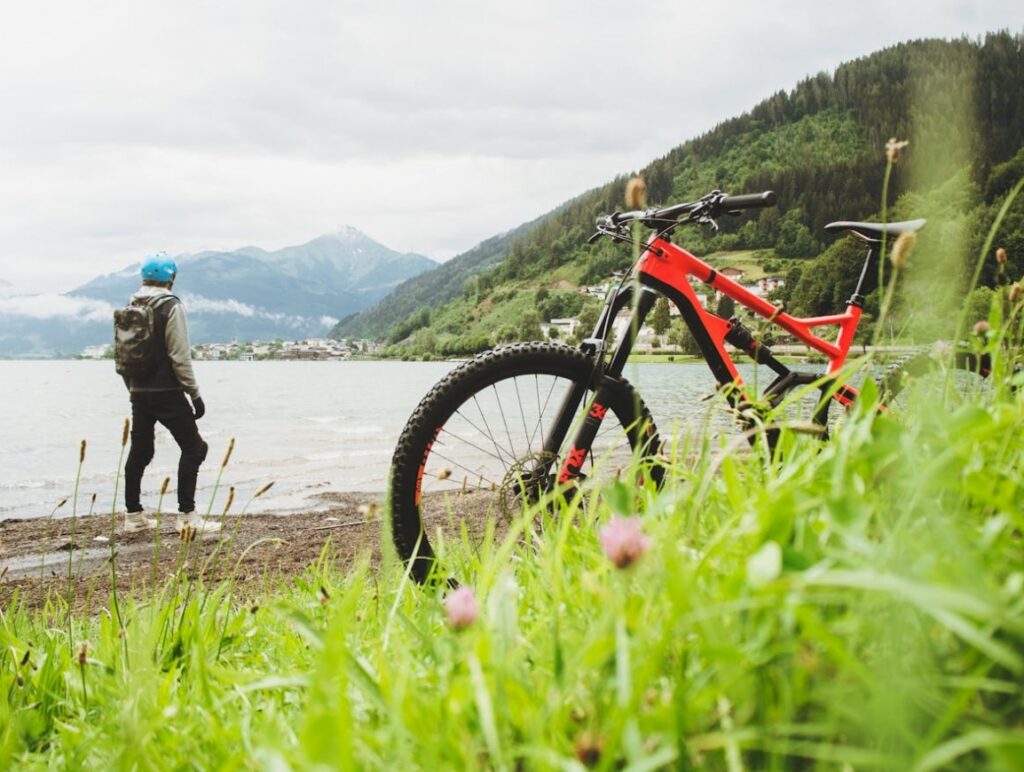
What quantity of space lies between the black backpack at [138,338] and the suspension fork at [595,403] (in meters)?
6.27

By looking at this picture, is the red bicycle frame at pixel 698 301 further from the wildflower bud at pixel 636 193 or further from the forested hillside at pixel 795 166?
the forested hillside at pixel 795 166

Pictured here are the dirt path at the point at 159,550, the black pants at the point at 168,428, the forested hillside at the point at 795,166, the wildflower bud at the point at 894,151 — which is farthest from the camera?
the forested hillside at the point at 795,166

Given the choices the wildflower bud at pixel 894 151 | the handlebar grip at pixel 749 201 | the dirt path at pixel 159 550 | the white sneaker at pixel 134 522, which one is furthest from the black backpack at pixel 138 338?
the wildflower bud at pixel 894 151

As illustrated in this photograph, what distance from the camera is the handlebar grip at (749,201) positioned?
3.09 metres

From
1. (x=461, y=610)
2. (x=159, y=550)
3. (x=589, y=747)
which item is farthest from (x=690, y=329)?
(x=159, y=550)

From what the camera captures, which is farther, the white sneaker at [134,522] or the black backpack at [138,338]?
the white sneaker at [134,522]

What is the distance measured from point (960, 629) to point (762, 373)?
3.05m

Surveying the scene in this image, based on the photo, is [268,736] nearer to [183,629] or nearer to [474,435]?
[183,629]

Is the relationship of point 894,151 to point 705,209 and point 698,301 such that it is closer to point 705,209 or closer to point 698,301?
point 705,209

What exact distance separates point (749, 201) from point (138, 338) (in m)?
7.05

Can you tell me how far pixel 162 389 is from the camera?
26.5ft

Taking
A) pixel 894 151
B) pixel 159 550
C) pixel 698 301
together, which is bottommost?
pixel 159 550

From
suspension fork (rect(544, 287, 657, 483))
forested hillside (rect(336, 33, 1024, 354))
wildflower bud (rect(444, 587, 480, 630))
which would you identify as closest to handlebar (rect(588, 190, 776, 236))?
suspension fork (rect(544, 287, 657, 483))

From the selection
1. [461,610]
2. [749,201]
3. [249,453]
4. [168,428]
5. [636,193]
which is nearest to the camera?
[461,610]
